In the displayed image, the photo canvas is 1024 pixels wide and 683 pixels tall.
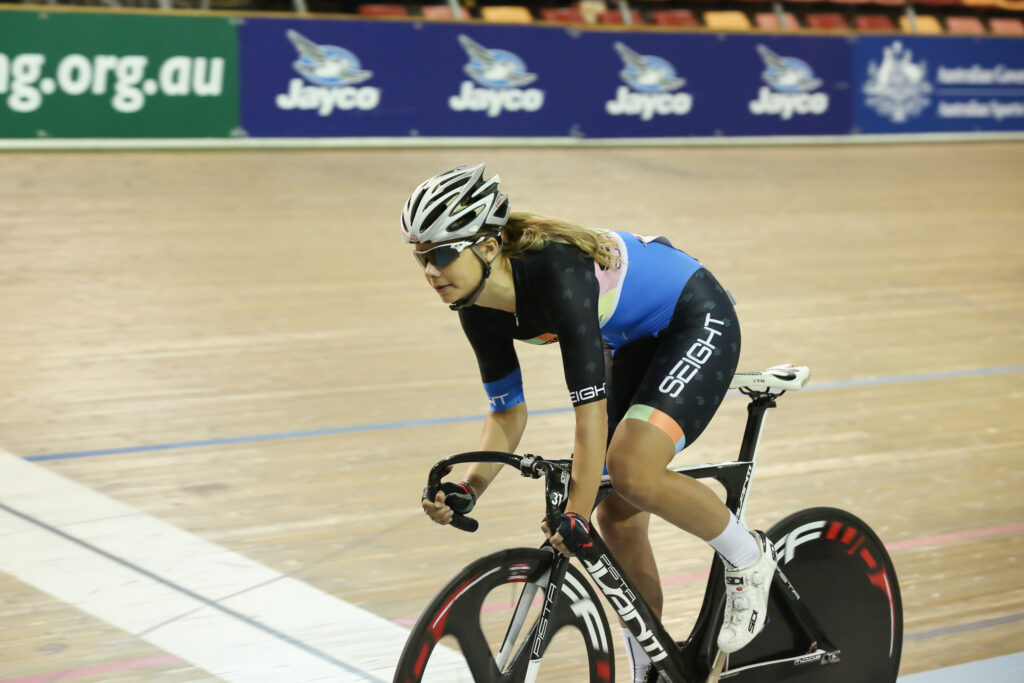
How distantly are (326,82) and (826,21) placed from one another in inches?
266

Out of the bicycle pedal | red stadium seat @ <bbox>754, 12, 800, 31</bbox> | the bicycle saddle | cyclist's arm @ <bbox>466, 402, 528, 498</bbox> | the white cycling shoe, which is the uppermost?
red stadium seat @ <bbox>754, 12, 800, 31</bbox>

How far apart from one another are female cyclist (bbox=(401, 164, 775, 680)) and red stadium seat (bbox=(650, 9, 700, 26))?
11.3 m

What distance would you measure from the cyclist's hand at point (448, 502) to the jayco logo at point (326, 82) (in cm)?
869

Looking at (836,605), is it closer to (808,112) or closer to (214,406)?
(214,406)

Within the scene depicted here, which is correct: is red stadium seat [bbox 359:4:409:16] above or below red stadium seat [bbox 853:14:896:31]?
below

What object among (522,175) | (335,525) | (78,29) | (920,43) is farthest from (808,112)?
(335,525)

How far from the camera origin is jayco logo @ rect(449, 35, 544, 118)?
11133mm

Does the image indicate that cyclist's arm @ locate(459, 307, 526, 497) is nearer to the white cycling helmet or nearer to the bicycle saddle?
the white cycling helmet

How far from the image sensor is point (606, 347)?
8.05ft

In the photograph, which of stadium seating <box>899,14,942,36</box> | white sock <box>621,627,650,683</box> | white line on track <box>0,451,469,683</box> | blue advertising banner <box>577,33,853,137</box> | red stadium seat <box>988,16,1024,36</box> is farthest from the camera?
red stadium seat <box>988,16,1024,36</box>

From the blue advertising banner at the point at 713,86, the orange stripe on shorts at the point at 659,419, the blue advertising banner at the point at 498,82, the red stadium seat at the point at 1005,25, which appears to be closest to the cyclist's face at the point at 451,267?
the orange stripe on shorts at the point at 659,419

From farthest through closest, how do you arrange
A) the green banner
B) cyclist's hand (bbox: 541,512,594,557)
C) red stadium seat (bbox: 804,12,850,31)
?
red stadium seat (bbox: 804,12,850,31)
the green banner
cyclist's hand (bbox: 541,512,594,557)

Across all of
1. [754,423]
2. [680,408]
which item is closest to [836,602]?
[754,423]

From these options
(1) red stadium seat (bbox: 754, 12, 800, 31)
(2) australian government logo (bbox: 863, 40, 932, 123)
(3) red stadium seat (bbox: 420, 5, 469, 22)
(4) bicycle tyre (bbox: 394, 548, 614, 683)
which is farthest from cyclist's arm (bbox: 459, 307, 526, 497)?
(1) red stadium seat (bbox: 754, 12, 800, 31)
